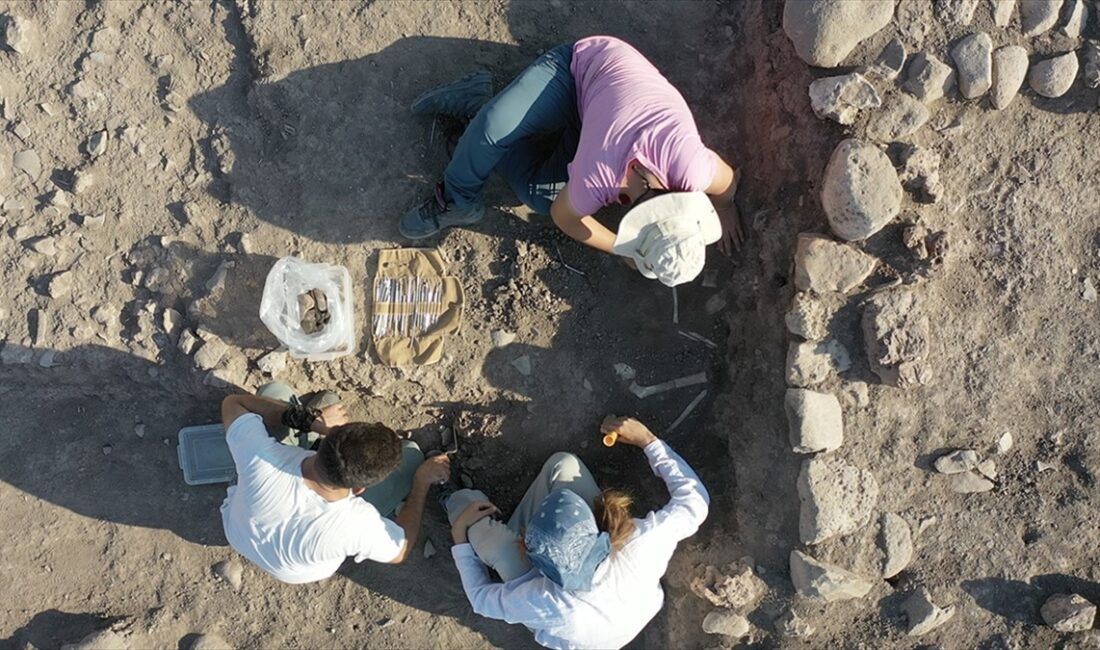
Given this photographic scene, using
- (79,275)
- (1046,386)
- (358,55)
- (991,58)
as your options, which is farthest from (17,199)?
(1046,386)

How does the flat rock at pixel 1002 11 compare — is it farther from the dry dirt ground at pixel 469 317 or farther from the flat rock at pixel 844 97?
the flat rock at pixel 844 97

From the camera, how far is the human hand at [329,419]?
148 inches

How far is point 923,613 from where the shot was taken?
3.65 metres

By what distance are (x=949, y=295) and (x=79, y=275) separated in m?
4.41

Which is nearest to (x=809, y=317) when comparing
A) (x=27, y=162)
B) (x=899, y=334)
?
(x=899, y=334)

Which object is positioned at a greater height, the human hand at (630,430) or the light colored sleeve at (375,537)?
the human hand at (630,430)

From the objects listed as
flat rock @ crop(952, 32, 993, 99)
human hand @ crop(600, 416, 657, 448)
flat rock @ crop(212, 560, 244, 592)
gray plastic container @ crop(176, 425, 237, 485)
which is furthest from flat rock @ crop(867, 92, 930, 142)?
flat rock @ crop(212, 560, 244, 592)

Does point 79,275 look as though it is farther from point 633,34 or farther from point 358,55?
point 633,34

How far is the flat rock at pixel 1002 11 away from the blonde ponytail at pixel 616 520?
9.53 ft

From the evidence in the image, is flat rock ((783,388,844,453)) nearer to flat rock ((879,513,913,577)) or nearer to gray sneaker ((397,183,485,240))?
flat rock ((879,513,913,577))

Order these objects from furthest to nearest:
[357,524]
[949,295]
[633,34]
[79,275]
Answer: [633,34]
[79,275]
[949,295]
[357,524]

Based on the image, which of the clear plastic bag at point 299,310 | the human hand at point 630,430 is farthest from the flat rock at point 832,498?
the clear plastic bag at point 299,310

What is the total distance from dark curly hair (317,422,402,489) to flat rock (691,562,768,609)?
1765mm

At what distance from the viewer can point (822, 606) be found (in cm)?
375
